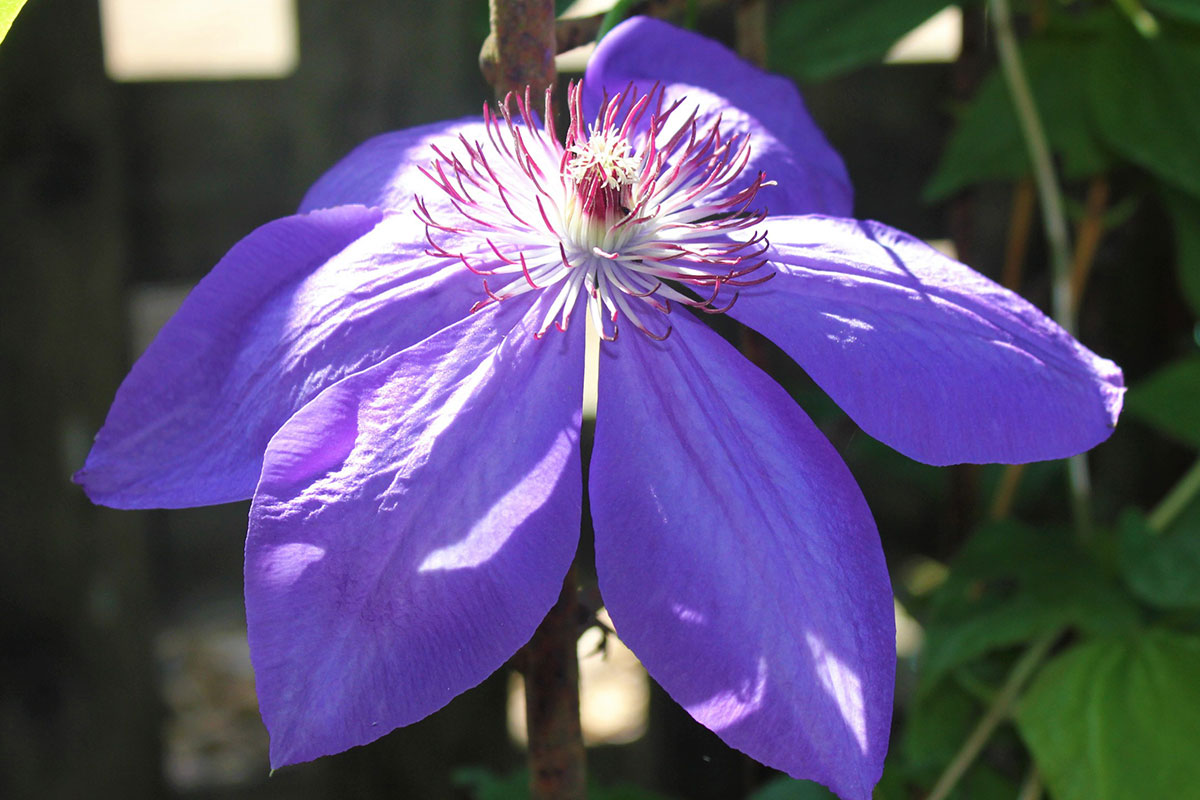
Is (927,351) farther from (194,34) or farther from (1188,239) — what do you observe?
(194,34)

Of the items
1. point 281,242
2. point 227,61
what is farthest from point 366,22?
point 227,61

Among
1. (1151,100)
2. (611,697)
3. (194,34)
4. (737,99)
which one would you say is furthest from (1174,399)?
(194,34)

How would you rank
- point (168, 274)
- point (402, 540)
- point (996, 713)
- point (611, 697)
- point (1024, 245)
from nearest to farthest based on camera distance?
point (402, 540) < point (996, 713) < point (1024, 245) < point (168, 274) < point (611, 697)

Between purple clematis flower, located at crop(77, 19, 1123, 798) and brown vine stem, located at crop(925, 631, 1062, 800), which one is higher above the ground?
purple clematis flower, located at crop(77, 19, 1123, 798)

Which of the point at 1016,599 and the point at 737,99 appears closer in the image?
the point at 737,99

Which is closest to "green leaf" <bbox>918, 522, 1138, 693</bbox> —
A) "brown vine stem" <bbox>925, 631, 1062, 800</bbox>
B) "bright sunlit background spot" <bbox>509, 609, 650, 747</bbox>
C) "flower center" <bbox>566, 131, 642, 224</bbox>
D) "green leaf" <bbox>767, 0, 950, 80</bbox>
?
"brown vine stem" <bbox>925, 631, 1062, 800</bbox>

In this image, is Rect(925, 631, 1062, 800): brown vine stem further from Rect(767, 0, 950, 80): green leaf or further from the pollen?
the pollen
